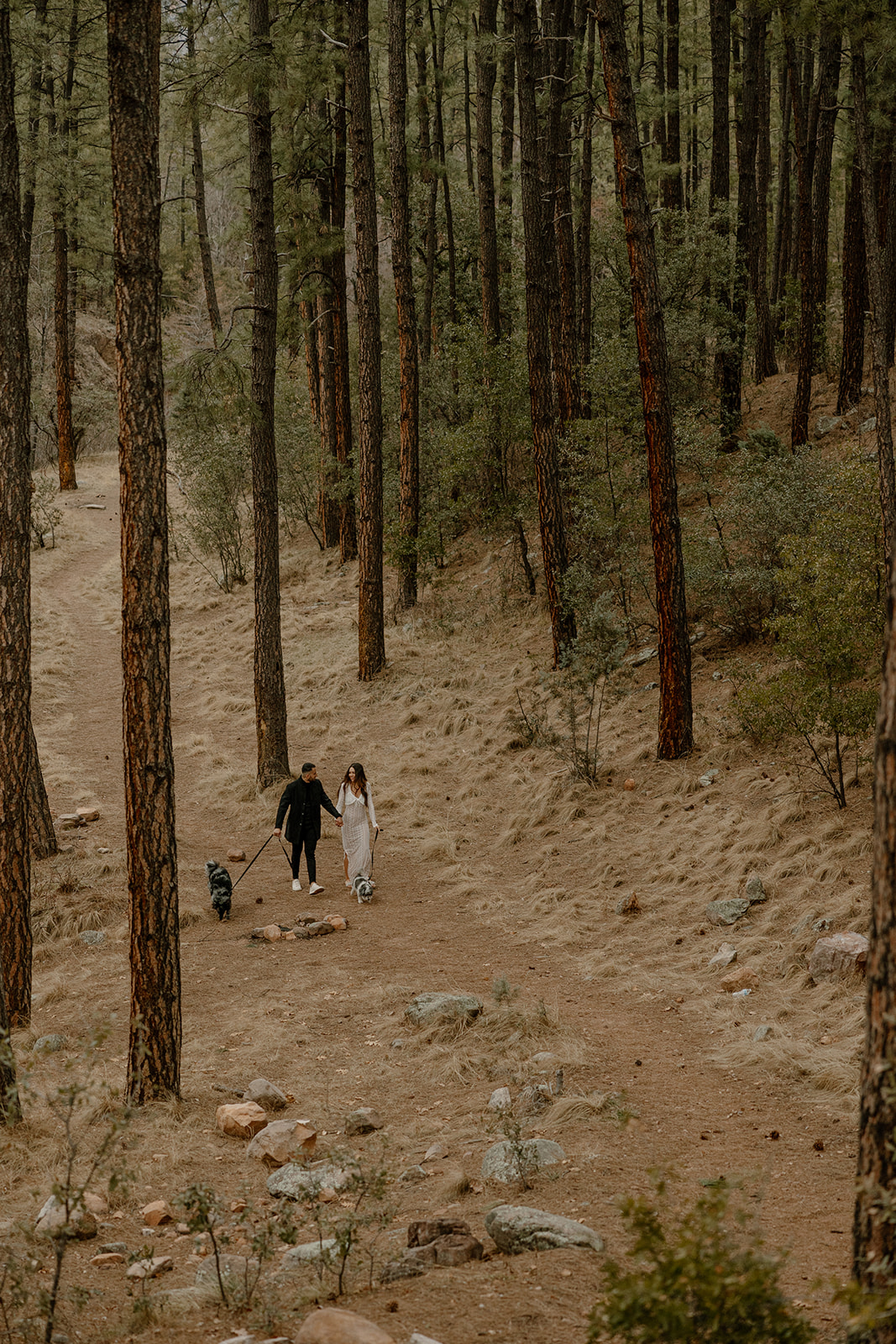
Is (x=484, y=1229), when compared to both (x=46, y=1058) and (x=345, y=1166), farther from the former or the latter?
(x=46, y=1058)

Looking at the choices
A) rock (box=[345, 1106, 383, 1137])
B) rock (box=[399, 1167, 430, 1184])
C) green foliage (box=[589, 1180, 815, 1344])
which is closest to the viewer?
green foliage (box=[589, 1180, 815, 1344])

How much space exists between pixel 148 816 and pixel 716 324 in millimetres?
14426

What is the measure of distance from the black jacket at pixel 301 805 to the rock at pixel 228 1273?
646 centimetres

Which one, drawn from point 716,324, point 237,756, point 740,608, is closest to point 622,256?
point 716,324

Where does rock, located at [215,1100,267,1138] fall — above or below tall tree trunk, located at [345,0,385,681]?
below

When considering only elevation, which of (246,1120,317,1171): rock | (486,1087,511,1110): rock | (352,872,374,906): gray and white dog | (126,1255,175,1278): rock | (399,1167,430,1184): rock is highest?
(126,1255,175,1278): rock

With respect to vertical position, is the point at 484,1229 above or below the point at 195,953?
above

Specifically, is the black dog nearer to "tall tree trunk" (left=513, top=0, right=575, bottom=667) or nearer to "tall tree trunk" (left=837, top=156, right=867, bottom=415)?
"tall tree trunk" (left=513, top=0, right=575, bottom=667)

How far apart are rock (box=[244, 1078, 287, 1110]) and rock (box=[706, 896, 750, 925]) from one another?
12.7 ft

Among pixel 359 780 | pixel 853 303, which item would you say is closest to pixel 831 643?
pixel 359 780

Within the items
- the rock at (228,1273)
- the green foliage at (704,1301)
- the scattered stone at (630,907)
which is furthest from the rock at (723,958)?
the green foliage at (704,1301)

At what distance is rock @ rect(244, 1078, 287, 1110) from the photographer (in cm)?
629

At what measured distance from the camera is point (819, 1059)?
599 cm

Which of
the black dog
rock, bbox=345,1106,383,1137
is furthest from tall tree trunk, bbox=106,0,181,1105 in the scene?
the black dog
